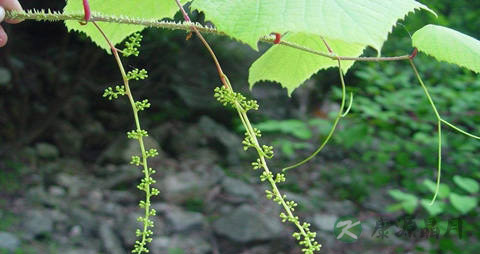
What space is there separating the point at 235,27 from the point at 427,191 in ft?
7.69

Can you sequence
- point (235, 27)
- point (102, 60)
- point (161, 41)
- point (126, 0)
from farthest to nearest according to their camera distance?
point (102, 60)
point (161, 41)
point (126, 0)
point (235, 27)

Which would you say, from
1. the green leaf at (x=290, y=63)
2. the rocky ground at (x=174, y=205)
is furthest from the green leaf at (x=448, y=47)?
the rocky ground at (x=174, y=205)

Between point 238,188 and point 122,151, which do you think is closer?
point 238,188

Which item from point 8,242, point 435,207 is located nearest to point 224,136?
point 8,242

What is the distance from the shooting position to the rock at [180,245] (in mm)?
2369

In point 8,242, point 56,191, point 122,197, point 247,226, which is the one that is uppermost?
point 56,191

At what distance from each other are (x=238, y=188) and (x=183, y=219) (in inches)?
15.1

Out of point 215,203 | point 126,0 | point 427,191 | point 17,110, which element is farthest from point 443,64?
point 126,0

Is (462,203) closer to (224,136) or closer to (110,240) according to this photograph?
(110,240)

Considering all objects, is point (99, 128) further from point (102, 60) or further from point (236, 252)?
point (236, 252)

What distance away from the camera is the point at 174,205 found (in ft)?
8.98

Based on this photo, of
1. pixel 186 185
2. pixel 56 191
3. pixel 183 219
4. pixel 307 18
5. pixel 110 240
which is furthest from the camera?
pixel 186 185

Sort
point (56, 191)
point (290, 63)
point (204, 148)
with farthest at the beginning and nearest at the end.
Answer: point (204, 148), point (56, 191), point (290, 63)

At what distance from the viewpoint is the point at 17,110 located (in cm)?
314
